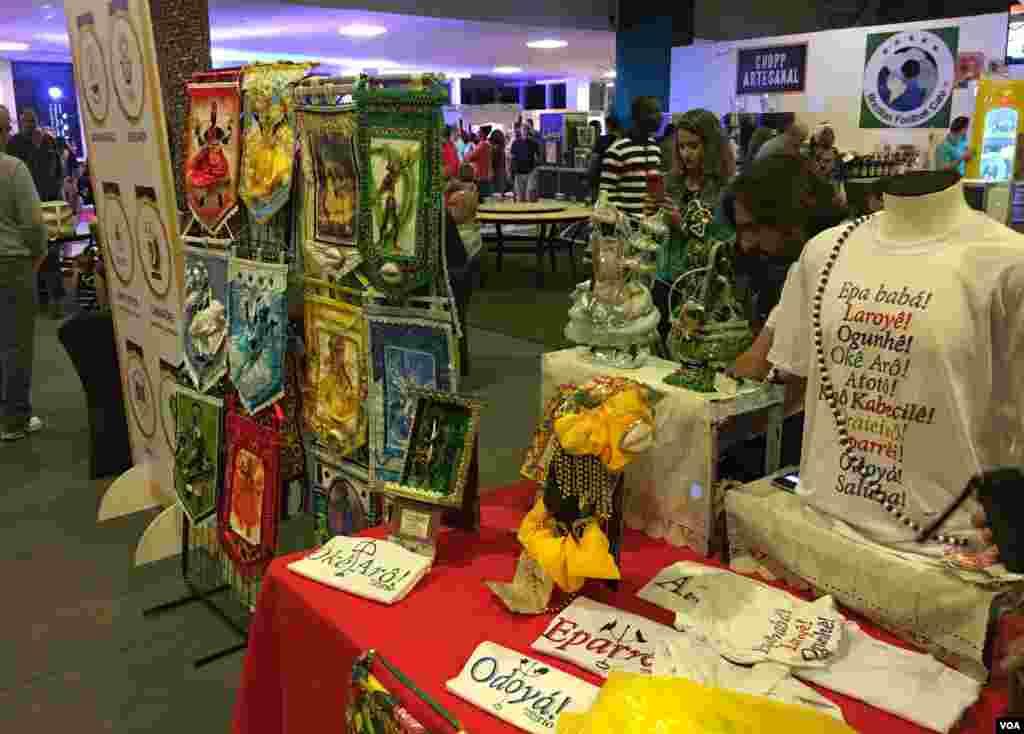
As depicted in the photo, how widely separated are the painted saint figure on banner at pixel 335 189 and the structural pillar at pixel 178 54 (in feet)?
2.73

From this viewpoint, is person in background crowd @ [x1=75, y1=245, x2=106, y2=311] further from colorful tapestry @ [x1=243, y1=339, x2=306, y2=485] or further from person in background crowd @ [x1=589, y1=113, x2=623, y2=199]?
person in background crowd @ [x1=589, y1=113, x2=623, y2=199]

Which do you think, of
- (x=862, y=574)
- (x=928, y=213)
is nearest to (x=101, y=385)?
(x=862, y=574)

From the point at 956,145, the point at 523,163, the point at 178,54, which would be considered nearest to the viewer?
the point at 178,54

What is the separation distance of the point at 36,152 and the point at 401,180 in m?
7.82

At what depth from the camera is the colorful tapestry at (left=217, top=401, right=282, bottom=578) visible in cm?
234

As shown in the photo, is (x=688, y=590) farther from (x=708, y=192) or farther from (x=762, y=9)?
(x=762, y=9)

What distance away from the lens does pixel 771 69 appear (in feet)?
28.7

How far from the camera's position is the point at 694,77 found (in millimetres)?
9648

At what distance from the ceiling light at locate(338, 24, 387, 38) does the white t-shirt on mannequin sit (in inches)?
394

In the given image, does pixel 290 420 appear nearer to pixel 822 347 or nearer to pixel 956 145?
pixel 822 347

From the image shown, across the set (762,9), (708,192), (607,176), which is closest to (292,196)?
(708,192)

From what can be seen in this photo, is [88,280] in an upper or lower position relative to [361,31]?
lower

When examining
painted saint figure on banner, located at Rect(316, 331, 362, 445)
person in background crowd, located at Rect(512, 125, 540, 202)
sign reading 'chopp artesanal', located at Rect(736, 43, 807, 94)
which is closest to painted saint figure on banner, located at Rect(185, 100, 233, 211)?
painted saint figure on banner, located at Rect(316, 331, 362, 445)

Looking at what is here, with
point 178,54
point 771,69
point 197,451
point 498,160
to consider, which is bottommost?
point 197,451
